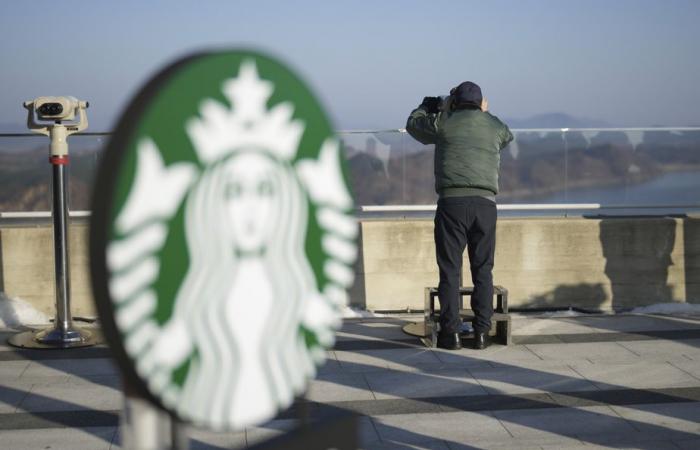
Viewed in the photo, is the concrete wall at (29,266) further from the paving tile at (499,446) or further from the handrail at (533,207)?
the paving tile at (499,446)

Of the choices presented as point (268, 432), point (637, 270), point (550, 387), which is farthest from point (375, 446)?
point (637, 270)

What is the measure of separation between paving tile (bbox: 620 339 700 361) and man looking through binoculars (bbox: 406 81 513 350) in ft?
3.76

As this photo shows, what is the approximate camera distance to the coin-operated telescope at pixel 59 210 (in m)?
7.84

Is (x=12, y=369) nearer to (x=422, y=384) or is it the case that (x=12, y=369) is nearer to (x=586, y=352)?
(x=422, y=384)

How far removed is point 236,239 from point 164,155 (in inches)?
10.4

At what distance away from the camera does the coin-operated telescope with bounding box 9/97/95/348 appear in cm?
784

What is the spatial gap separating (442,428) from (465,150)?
2.61 m

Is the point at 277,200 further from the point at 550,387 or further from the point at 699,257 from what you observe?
the point at 699,257

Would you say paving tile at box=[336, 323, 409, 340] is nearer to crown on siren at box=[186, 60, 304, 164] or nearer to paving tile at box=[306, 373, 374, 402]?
paving tile at box=[306, 373, 374, 402]

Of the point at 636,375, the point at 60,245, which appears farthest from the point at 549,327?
the point at 60,245

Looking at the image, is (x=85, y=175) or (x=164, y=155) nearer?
(x=164, y=155)

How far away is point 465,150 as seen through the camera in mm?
7520

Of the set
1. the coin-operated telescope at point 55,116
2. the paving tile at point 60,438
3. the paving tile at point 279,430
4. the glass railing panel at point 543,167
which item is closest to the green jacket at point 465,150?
the paving tile at point 279,430

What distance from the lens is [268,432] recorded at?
17.8ft
